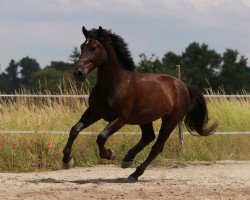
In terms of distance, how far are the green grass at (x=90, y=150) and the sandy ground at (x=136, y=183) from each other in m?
0.40

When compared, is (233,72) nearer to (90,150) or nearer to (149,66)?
(149,66)

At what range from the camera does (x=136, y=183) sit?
357 inches

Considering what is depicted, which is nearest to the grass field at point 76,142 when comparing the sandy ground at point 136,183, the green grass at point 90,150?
the green grass at point 90,150

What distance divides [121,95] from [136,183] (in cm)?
119

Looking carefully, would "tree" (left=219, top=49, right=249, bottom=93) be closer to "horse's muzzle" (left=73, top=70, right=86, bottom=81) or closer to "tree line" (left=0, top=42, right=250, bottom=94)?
"tree line" (left=0, top=42, right=250, bottom=94)

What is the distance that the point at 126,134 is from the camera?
477 inches

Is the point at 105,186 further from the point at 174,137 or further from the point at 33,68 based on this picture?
the point at 33,68

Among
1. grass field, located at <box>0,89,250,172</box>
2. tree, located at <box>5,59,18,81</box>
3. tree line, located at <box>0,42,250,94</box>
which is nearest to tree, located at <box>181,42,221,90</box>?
tree line, located at <box>0,42,250,94</box>

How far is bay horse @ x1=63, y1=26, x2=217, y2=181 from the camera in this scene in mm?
8703

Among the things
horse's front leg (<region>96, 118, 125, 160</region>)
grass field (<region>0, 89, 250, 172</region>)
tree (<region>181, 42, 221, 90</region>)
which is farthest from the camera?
tree (<region>181, 42, 221, 90</region>)

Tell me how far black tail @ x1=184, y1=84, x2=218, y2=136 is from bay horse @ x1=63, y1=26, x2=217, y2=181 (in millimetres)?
301

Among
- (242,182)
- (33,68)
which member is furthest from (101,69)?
(33,68)

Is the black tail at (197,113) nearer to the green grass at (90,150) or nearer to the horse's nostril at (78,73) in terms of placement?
the green grass at (90,150)

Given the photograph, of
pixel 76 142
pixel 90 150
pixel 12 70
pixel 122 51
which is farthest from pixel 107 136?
pixel 12 70
